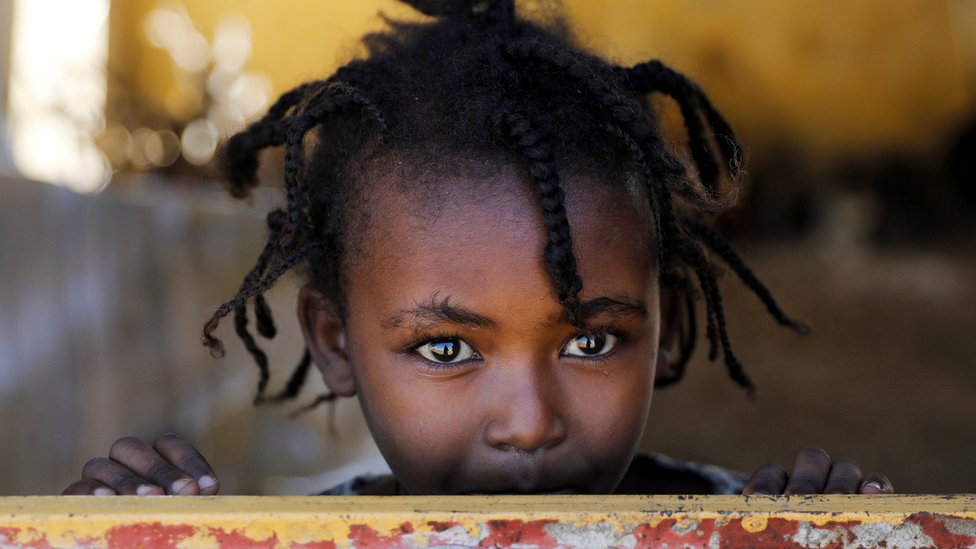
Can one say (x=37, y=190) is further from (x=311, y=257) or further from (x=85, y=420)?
(x=311, y=257)

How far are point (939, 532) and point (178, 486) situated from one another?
2.95 feet

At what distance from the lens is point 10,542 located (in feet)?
3.05

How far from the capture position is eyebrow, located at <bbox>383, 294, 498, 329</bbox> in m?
1.51

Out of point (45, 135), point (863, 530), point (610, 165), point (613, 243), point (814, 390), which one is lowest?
point (814, 390)

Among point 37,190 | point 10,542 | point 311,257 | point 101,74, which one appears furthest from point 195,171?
point 10,542

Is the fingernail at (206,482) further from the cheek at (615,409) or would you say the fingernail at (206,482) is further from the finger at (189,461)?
the cheek at (615,409)

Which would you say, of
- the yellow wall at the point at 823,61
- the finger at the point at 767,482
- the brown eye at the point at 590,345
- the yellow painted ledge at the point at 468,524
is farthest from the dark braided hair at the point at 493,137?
the yellow wall at the point at 823,61

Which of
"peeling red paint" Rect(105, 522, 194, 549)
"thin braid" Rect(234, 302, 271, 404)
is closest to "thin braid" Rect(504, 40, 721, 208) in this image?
"thin braid" Rect(234, 302, 271, 404)

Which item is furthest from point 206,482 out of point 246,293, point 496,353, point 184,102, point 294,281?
point 184,102

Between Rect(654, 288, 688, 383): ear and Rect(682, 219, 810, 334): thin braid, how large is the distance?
0.11 m

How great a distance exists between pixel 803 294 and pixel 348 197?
22.5 feet

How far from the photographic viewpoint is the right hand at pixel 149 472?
1.37 metres

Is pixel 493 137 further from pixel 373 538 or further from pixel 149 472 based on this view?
pixel 373 538

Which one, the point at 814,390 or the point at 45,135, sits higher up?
the point at 45,135
